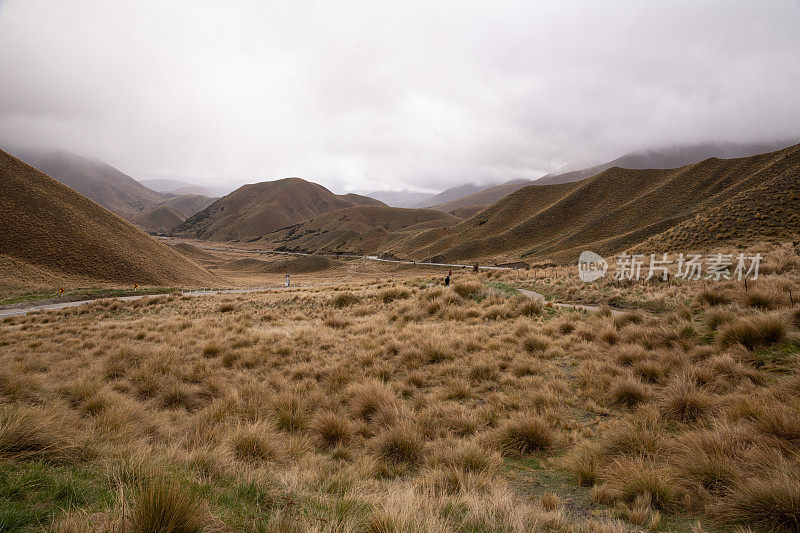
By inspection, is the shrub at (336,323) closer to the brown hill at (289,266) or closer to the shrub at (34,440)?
the shrub at (34,440)

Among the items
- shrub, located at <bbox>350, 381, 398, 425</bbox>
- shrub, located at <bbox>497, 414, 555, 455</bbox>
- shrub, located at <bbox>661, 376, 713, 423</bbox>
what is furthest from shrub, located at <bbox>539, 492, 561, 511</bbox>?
shrub, located at <bbox>661, 376, 713, 423</bbox>

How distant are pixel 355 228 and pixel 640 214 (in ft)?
369

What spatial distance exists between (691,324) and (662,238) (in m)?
39.7

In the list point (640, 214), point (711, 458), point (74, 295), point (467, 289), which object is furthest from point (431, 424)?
point (640, 214)

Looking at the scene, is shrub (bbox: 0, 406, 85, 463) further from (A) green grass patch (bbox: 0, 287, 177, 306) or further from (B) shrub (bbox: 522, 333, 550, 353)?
(A) green grass patch (bbox: 0, 287, 177, 306)

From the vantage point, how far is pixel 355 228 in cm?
15162

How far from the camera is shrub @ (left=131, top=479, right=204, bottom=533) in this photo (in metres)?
2.12

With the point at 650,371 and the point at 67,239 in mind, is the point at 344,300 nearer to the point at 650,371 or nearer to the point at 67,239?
the point at 650,371

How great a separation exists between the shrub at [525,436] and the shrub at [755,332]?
4715mm

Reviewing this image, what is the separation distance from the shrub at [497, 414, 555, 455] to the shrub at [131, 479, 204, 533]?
3.51 m

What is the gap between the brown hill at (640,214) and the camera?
107 feet

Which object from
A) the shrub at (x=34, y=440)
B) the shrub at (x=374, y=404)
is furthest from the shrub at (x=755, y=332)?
the shrub at (x=34, y=440)

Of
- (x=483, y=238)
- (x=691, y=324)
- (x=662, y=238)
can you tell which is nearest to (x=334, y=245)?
(x=483, y=238)

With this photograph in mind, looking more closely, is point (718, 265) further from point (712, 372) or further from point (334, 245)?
point (334, 245)
